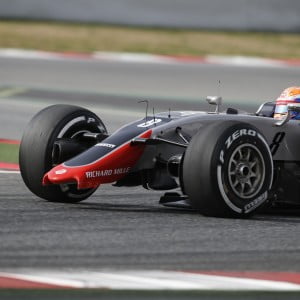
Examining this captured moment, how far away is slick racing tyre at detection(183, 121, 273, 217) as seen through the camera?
7.94m

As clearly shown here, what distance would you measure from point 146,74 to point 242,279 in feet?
56.1

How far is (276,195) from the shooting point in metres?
8.72

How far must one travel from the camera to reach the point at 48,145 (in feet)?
29.1

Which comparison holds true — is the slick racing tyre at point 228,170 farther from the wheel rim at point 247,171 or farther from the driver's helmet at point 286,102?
the driver's helmet at point 286,102

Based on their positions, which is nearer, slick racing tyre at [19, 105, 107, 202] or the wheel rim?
the wheel rim

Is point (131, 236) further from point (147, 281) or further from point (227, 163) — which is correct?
point (147, 281)

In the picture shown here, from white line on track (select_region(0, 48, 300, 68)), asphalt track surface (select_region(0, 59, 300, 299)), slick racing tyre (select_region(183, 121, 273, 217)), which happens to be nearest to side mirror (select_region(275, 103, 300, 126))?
slick racing tyre (select_region(183, 121, 273, 217))

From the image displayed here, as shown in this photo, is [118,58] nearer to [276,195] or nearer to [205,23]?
[205,23]

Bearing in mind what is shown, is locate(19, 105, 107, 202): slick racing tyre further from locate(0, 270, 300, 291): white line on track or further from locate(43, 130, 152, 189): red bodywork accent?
locate(0, 270, 300, 291): white line on track

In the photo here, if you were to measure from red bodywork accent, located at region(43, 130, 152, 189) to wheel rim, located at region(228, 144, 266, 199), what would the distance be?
758mm

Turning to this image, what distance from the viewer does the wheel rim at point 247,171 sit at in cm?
815

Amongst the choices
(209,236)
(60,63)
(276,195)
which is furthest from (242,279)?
(60,63)

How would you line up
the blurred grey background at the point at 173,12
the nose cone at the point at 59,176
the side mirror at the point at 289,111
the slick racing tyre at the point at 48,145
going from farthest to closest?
1. the blurred grey background at the point at 173,12
2. the slick racing tyre at the point at 48,145
3. the side mirror at the point at 289,111
4. the nose cone at the point at 59,176

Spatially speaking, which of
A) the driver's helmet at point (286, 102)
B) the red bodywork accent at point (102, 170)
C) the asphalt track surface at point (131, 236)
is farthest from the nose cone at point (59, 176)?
the driver's helmet at point (286, 102)
